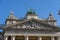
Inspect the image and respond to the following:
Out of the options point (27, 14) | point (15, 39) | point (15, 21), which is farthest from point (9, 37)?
point (27, 14)

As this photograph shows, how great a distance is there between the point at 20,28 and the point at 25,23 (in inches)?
65.4

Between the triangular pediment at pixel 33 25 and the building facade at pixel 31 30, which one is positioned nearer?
the building facade at pixel 31 30

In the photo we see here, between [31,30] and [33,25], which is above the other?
[33,25]

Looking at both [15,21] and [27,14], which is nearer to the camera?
[15,21]

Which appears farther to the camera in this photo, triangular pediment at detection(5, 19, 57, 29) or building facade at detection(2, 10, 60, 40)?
triangular pediment at detection(5, 19, 57, 29)

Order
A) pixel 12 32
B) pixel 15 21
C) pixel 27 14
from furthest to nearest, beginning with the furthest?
pixel 27 14 → pixel 15 21 → pixel 12 32

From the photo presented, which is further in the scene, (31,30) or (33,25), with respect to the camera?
(33,25)

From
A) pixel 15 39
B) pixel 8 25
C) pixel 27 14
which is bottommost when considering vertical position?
pixel 15 39

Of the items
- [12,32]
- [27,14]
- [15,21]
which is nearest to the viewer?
[12,32]

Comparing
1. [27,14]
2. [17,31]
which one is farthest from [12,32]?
[27,14]

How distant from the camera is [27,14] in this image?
49.5m

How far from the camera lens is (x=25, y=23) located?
43188mm

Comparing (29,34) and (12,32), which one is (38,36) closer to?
(29,34)

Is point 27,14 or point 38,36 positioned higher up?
point 27,14
